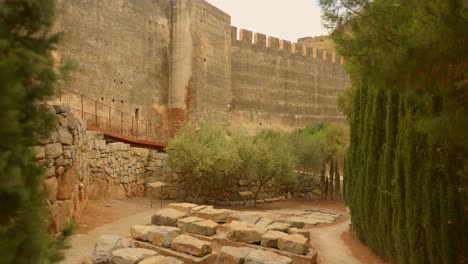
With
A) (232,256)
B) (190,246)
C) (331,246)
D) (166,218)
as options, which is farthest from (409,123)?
(166,218)

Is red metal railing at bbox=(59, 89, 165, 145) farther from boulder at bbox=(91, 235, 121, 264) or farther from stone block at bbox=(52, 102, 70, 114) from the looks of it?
boulder at bbox=(91, 235, 121, 264)

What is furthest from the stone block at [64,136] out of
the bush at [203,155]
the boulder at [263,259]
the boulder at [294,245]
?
the bush at [203,155]

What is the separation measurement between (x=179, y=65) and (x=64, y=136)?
15.0 meters

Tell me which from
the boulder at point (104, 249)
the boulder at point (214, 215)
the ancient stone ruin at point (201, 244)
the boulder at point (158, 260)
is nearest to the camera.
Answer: the boulder at point (158, 260)

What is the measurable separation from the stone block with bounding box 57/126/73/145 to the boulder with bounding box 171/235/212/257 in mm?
2729

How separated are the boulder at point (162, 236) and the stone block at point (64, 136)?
2.37 meters

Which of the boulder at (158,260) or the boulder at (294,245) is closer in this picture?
the boulder at (158,260)

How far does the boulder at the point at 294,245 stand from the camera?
308 inches

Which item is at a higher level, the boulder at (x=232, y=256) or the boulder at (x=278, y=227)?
the boulder at (x=278, y=227)

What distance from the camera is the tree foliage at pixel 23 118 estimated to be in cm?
186

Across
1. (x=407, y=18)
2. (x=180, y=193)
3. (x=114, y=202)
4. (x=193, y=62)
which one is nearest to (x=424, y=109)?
(x=407, y=18)

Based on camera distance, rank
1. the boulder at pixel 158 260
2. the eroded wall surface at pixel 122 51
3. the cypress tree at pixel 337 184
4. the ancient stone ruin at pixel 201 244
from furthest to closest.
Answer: the cypress tree at pixel 337 184
the eroded wall surface at pixel 122 51
the ancient stone ruin at pixel 201 244
the boulder at pixel 158 260

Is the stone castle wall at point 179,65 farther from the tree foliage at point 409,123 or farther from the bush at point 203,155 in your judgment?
the tree foliage at point 409,123

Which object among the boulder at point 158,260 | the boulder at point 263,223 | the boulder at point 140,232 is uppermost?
the boulder at point 140,232
